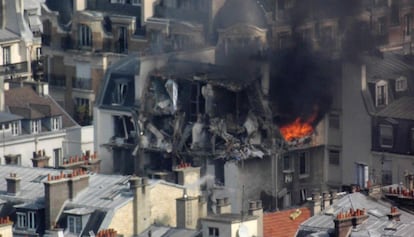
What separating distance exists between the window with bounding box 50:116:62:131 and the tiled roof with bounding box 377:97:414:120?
12496 mm

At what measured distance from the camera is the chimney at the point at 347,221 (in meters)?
89.6

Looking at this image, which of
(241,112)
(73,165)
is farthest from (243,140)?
(73,165)

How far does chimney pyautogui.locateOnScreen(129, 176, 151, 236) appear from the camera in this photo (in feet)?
321

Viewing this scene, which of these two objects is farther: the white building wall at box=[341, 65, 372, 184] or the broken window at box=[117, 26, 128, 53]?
the broken window at box=[117, 26, 128, 53]

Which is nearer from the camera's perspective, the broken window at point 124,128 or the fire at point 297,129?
the fire at point 297,129

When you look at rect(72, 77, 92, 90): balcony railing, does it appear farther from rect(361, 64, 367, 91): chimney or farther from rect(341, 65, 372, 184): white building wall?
rect(361, 64, 367, 91): chimney

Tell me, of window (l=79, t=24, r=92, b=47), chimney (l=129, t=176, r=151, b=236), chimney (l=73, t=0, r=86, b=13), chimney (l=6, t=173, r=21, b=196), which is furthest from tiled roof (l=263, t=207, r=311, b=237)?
chimney (l=73, t=0, r=86, b=13)

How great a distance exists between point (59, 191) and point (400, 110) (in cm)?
1650

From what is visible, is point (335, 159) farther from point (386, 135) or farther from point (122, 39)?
point (122, 39)

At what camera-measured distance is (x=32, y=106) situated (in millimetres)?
119250

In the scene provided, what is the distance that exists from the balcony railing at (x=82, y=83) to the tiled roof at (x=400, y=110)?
55.2 feet

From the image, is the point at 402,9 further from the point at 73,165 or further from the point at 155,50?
the point at 73,165

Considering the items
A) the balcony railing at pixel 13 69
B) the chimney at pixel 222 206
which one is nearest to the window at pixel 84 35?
the balcony railing at pixel 13 69

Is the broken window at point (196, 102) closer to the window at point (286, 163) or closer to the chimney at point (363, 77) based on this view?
the window at point (286, 163)
